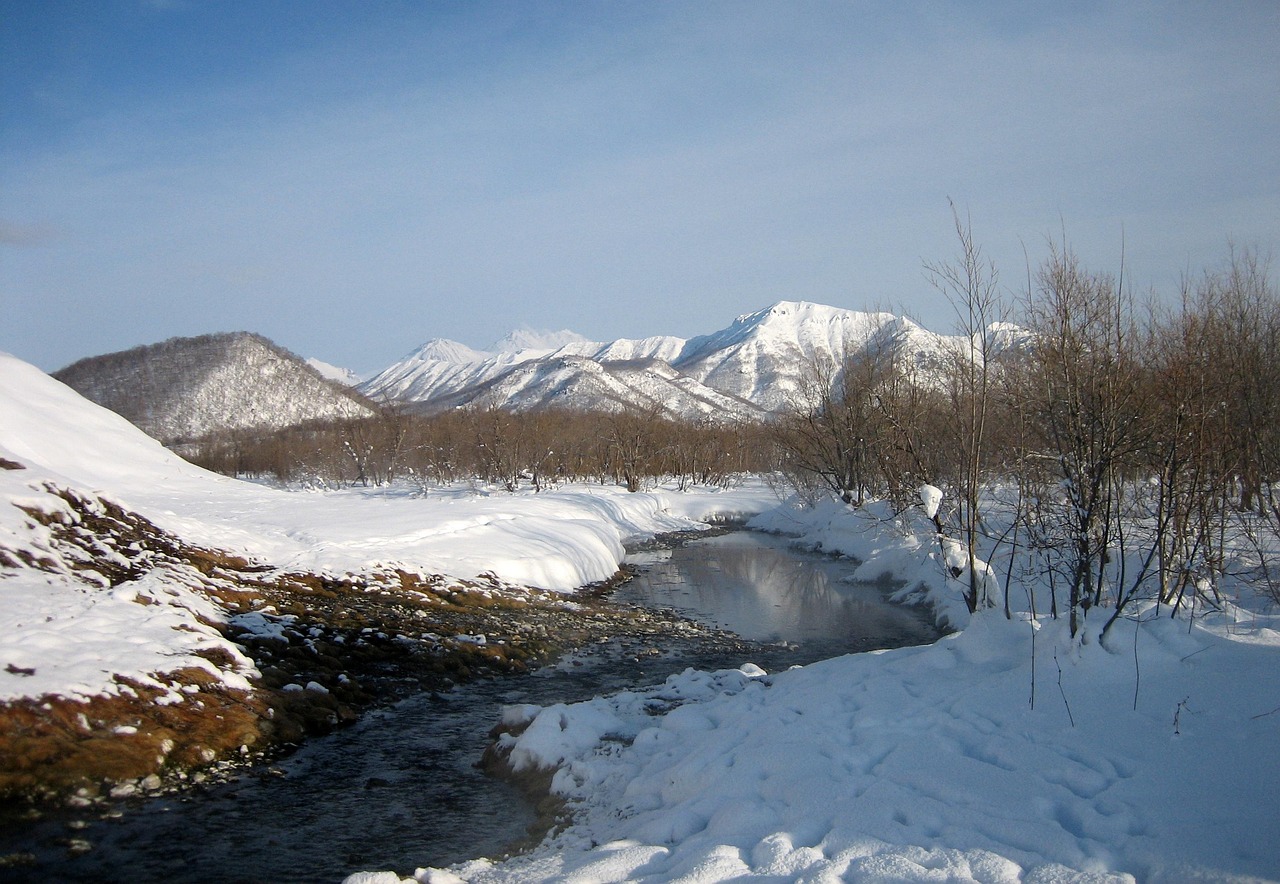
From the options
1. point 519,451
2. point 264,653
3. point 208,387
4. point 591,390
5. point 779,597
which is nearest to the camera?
point 264,653

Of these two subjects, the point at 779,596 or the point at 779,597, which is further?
the point at 779,596

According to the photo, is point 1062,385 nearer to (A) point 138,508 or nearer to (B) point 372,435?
(A) point 138,508

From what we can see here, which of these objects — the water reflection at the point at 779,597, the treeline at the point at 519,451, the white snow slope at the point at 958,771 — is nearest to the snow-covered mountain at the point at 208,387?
the treeline at the point at 519,451

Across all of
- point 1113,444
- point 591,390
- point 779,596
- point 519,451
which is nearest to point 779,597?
point 779,596

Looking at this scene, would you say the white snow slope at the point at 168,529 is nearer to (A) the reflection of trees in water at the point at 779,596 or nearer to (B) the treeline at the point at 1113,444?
(A) the reflection of trees in water at the point at 779,596

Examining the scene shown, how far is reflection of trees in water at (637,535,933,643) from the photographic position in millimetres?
15594

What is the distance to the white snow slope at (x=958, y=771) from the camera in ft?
14.1

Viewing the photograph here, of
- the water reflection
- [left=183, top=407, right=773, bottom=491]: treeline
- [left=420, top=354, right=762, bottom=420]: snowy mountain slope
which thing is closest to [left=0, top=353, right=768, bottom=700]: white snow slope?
the water reflection

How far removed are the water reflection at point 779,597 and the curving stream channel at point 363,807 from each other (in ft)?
5.70

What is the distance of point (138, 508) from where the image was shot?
14.5 metres

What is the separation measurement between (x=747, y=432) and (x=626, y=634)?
218ft

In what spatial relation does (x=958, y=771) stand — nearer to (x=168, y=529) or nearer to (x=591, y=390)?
(x=168, y=529)

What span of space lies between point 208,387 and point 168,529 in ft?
357

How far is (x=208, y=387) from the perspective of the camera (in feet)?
356
